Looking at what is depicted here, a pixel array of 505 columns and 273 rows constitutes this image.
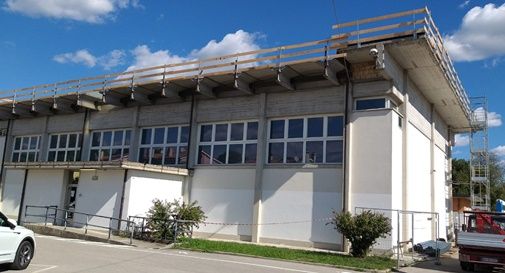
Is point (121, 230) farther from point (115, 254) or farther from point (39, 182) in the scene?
point (39, 182)

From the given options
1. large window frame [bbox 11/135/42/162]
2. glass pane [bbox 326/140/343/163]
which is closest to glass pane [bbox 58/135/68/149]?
large window frame [bbox 11/135/42/162]

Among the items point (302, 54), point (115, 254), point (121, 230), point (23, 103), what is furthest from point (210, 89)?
point (23, 103)

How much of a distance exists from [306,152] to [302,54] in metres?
4.17

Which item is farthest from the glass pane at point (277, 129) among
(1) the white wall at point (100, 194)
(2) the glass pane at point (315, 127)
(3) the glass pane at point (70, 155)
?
(3) the glass pane at point (70, 155)

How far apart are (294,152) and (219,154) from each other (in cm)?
403

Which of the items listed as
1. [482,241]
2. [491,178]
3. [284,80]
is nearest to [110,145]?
[284,80]

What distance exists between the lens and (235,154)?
2202cm

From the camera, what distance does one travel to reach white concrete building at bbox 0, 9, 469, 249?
18.5 m

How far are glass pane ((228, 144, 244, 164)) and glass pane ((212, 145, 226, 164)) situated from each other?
1.15 feet

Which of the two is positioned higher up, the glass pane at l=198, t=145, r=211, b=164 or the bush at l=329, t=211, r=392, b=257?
the glass pane at l=198, t=145, r=211, b=164

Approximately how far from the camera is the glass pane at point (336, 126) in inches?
765

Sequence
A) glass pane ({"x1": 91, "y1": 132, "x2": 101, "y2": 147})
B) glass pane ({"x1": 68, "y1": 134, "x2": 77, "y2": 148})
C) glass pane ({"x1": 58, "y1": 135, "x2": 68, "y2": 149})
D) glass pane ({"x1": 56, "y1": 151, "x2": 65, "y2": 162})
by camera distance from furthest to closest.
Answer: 1. glass pane ({"x1": 58, "y1": 135, "x2": 68, "y2": 149})
2. glass pane ({"x1": 56, "y1": 151, "x2": 65, "y2": 162})
3. glass pane ({"x1": 68, "y1": 134, "x2": 77, "y2": 148})
4. glass pane ({"x1": 91, "y1": 132, "x2": 101, "y2": 147})

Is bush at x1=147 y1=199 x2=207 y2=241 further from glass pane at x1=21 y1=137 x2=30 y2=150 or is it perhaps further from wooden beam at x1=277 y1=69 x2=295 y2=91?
glass pane at x1=21 y1=137 x2=30 y2=150

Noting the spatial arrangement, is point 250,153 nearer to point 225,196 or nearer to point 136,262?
point 225,196
